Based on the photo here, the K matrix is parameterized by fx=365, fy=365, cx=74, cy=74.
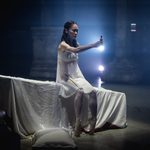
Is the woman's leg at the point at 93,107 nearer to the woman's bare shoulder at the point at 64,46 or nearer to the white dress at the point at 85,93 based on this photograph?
the white dress at the point at 85,93

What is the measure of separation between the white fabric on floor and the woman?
207 mm

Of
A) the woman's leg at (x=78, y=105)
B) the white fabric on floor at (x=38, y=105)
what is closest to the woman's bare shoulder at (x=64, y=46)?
the white fabric on floor at (x=38, y=105)

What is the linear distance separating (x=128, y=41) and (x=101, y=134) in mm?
10325

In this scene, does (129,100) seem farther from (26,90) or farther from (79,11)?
(79,11)

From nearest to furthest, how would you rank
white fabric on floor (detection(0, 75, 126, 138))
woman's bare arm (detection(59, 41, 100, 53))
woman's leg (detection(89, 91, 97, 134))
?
1. white fabric on floor (detection(0, 75, 126, 138))
2. woman's bare arm (detection(59, 41, 100, 53))
3. woman's leg (detection(89, 91, 97, 134))

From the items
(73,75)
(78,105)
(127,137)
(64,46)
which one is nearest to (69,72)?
(73,75)

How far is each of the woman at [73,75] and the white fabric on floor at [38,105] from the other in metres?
0.21

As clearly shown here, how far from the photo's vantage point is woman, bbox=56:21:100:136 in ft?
22.5

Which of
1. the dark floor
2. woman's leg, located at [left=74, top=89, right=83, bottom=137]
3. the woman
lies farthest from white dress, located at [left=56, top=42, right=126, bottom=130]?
the dark floor

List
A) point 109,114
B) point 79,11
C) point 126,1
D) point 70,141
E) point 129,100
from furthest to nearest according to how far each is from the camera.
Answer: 1. point 79,11
2. point 126,1
3. point 129,100
4. point 109,114
5. point 70,141

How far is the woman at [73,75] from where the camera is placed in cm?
686

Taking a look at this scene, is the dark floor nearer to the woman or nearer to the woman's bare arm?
the woman

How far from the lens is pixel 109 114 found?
24.7ft

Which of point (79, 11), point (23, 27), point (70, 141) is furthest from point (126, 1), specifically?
point (70, 141)
